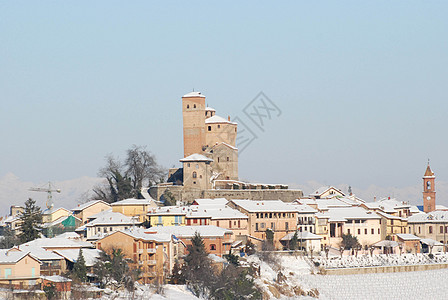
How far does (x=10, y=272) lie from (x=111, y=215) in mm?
21151

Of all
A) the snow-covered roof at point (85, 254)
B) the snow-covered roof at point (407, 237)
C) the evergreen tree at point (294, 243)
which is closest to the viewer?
the snow-covered roof at point (85, 254)

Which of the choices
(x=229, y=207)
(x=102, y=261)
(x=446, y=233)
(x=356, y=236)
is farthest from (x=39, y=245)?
(x=446, y=233)

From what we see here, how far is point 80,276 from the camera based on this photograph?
192 feet

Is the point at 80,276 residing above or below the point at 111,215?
below

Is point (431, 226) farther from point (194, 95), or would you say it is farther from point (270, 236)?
point (194, 95)

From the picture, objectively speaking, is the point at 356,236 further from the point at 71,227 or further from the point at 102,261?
the point at 102,261

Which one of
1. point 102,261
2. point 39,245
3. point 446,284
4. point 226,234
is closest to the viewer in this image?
point 102,261

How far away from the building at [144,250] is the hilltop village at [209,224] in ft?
0.21

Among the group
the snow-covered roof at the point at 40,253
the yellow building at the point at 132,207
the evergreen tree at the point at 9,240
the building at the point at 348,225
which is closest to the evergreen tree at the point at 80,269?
the snow-covered roof at the point at 40,253

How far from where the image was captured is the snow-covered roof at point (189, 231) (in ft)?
234

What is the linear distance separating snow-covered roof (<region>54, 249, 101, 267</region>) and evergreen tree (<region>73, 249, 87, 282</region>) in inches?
40.5

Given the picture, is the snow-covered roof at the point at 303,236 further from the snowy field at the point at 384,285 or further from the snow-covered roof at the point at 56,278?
the snow-covered roof at the point at 56,278

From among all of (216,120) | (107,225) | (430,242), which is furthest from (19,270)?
(430,242)

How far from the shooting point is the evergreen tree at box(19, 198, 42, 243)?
7294cm
